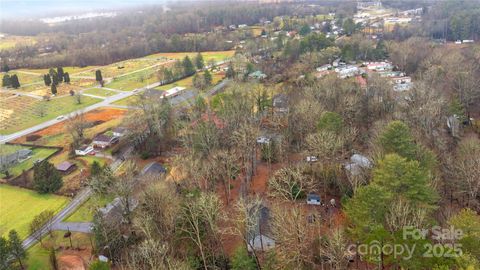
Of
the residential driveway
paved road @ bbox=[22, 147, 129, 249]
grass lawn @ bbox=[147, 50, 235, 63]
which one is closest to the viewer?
paved road @ bbox=[22, 147, 129, 249]

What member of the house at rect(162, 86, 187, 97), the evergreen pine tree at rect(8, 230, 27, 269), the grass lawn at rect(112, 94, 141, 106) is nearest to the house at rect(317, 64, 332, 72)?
the house at rect(162, 86, 187, 97)

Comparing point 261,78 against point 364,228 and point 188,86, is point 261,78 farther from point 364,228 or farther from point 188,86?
point 364,228

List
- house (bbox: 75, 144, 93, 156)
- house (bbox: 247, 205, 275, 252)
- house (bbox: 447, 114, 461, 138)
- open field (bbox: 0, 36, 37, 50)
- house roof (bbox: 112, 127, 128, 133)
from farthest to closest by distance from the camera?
1. open field (bbox: 0, 36, 37, 50)
2. house roof (bbox: 112, 127, 128, 133)
3. house (bbox: 75, 144, 93, 156)
4. house (bbox: 447, 114, 461, 138)
5. house (bbox: 247, 205, 275, 252)

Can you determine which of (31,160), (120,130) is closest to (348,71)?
(120,130)

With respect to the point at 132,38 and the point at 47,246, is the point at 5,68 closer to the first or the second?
the point at 132,38

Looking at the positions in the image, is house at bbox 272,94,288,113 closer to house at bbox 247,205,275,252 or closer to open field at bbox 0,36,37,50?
house at bbox 247,205,275,252

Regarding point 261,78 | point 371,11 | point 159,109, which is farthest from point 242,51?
point 371,11
